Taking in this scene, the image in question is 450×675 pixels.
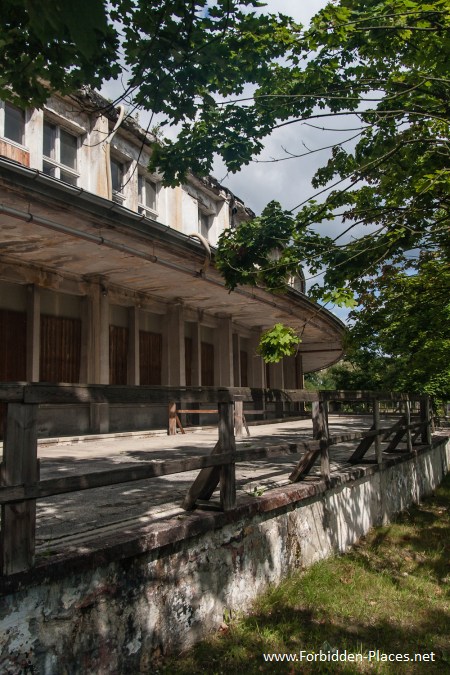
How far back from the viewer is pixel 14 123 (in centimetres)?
1030

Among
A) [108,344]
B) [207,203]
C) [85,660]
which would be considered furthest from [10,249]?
[207,203]

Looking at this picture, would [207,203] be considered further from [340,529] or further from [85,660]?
[85,660]

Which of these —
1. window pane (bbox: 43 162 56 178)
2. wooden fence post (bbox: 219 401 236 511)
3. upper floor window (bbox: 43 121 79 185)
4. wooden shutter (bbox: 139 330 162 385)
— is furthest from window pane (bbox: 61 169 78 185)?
wooden fence post (bbox: 219 401 236 511)

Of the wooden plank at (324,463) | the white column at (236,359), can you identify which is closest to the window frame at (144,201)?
the white column at (236,359)

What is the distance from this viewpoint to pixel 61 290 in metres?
10.4

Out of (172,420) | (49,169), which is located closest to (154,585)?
(172,420)

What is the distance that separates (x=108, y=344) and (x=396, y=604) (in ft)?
26.4

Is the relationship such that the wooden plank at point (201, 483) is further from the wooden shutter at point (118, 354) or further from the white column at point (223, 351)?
the white column at point (223, 351)

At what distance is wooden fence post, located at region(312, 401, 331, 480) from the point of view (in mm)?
5500

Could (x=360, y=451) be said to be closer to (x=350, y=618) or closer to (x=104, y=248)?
(x=350, y=618)

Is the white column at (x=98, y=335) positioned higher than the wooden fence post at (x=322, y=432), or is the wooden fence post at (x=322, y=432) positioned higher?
the white column at (x=98, y=335)

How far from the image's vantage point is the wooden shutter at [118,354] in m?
11.9

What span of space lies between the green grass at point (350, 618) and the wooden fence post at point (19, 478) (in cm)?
129

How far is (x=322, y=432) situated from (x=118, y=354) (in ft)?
24.4
